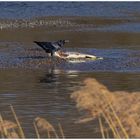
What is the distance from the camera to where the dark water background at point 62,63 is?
11414 mm

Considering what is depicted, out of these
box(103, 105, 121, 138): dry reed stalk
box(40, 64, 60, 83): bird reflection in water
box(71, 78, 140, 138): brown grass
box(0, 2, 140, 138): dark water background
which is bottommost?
box(40, 64, 60, 83): bird reflection in water

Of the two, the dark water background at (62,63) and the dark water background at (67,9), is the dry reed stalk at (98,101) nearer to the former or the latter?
the dark water background at (62,63)

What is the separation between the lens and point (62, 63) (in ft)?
61.8

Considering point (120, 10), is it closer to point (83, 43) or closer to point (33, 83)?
point (83, 43)

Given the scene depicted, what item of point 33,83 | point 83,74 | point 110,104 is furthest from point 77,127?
point 83,74

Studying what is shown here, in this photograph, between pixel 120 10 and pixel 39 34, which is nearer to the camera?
pixel 39 34

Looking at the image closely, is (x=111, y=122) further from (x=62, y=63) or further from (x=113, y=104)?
(x=62, y=63)

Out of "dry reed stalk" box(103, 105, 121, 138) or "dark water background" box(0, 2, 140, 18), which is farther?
"dark water background" box(0, 2, 140, 18)

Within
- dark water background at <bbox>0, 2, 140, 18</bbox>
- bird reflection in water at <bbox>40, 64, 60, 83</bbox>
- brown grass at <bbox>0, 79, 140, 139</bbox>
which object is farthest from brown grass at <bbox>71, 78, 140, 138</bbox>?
dark water background at <bbox>0, 2, 140, 18</bbox>

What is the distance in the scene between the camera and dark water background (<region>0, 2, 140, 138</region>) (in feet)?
37.4

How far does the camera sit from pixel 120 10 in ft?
129

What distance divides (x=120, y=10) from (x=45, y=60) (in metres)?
20.5

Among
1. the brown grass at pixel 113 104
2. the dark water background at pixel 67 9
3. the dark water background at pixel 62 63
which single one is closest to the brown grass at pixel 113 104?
the brown grass at pixel 113 104

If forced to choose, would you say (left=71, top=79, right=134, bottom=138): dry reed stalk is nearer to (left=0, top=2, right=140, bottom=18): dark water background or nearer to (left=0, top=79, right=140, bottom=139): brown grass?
(left=0, top=79, right=140, bottom=139): brown grass
